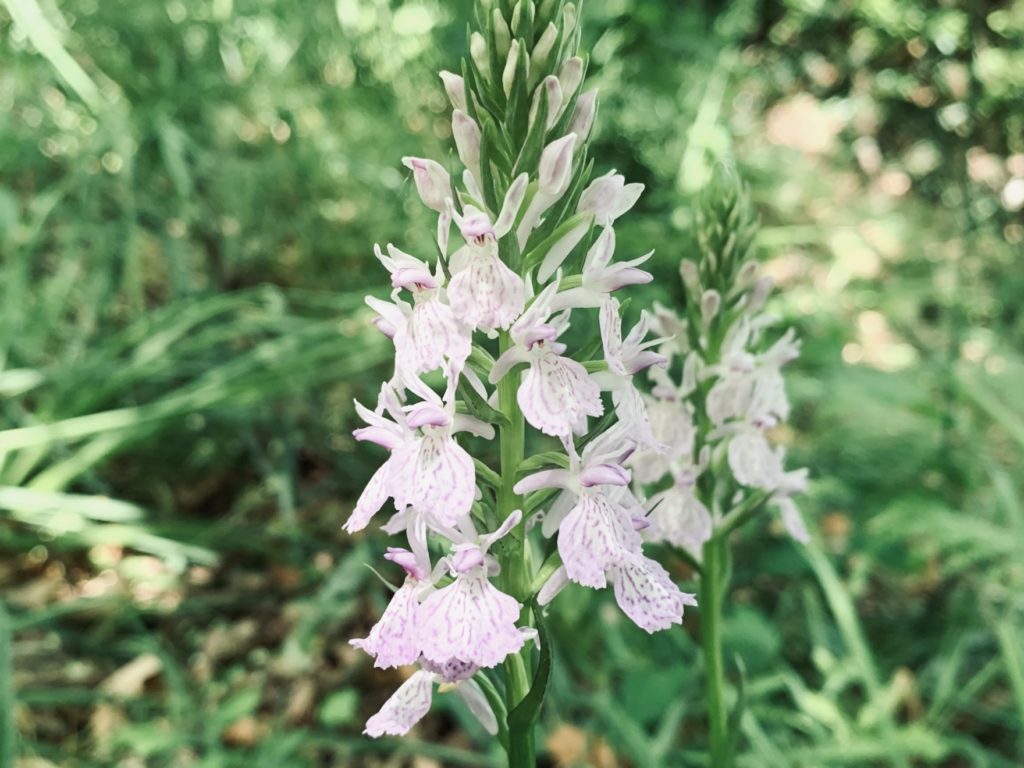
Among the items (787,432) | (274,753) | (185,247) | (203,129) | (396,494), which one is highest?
Answer: (203,129)

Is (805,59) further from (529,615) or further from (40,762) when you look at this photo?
(40,762)

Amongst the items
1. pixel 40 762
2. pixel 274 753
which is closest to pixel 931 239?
pixel 274 753

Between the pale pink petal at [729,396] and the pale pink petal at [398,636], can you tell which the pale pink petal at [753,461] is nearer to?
the pale pink petal at [729,396]

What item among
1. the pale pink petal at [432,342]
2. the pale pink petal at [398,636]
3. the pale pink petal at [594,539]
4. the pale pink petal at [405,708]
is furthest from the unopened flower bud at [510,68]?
the pale pink petal at [405,708]

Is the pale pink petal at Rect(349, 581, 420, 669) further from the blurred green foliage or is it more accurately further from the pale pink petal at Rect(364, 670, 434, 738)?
the blurred green foliage

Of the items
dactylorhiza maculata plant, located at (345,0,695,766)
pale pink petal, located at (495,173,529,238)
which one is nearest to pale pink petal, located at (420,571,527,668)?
dactylorhiza maculata plant, located at (345,0,695,766)

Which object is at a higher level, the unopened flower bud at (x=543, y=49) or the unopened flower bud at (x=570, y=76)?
the unopened flower bud at (x=543, y=49)
